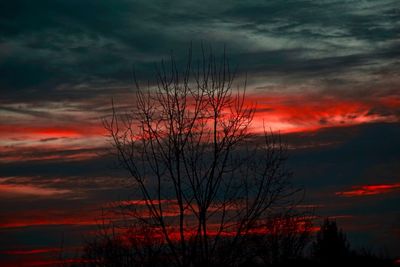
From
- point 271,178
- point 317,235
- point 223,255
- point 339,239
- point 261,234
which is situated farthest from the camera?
point 317,235

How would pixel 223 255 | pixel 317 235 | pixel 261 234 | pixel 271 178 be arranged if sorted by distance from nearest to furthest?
pixel 223 255 < pixel 271 178 < pixel 261 234 < pixel 317 235

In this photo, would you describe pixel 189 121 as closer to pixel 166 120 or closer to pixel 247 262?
pixel 166 120

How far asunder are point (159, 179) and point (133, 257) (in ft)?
9.45

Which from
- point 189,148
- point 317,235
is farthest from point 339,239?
point 189,148

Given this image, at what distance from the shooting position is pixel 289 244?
3142 centimetres

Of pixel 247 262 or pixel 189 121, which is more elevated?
pixel 189 121

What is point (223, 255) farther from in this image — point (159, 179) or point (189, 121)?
point (189, 121)

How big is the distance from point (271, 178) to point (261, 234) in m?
2.04

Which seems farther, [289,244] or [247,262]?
[289,244]

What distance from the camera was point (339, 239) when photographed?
28625 mm

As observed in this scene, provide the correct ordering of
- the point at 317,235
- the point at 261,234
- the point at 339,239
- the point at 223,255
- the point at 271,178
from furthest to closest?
the point at 317,235 < the point at 339,239 < the point at 261,234 < the point at 271,178 < the point at 223,255

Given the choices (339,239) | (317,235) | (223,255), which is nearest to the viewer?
(223,255)

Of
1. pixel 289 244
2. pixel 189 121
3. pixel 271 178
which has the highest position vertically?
pixel 189 121

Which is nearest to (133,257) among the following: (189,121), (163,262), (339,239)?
(163,262)
